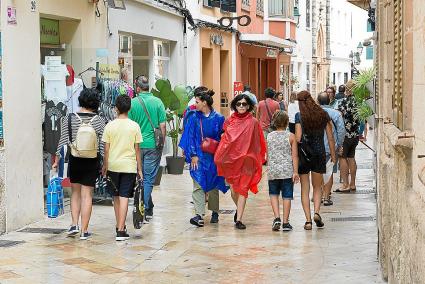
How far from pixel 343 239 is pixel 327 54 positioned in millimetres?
39232

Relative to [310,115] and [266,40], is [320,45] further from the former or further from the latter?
[310,115]

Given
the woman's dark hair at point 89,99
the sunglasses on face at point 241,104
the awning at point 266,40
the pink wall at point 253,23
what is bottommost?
the sunglasses on face at point 241,104

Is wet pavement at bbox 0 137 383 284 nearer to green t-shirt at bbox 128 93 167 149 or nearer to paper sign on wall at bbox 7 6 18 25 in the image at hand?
green t-shirt at bbox 128 93 167 149

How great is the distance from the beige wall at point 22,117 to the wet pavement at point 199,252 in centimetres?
36

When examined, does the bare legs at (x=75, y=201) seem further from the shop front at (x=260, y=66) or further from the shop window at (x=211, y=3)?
the shop front at (x=260, y=66)

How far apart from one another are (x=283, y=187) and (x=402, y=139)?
6170mm

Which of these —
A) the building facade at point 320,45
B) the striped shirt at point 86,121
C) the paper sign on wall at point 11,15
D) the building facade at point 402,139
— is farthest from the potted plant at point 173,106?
the building facade at point 320,45

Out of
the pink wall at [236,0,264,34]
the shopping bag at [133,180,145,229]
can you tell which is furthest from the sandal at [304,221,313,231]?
the pink wall at [236,0,264,34]

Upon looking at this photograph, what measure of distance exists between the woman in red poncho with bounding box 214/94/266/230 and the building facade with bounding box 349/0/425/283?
3073mm

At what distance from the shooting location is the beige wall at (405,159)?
16.0 feet

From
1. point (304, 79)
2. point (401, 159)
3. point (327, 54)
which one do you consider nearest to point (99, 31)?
point (401, 159)

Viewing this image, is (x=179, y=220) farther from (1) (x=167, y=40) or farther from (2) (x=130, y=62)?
(1) (x=167, y=40)

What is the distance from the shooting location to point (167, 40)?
2070 cm

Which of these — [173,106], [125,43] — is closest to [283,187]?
[173,106]
